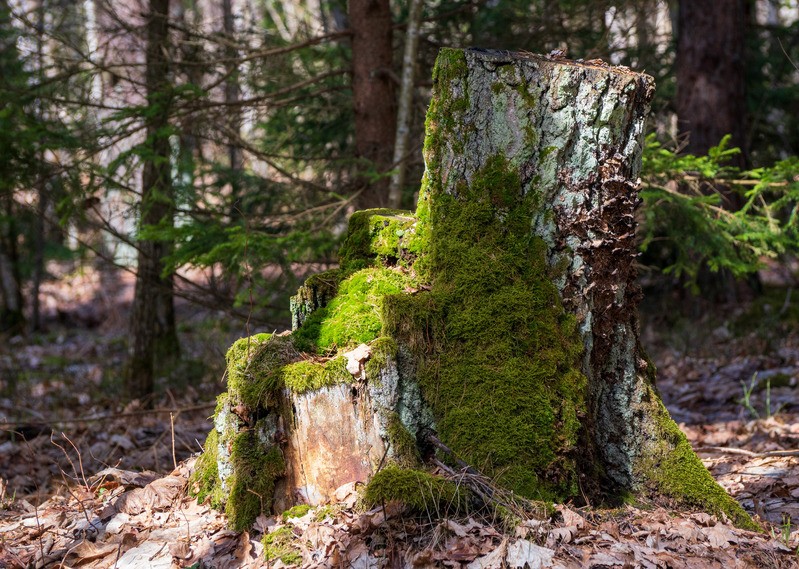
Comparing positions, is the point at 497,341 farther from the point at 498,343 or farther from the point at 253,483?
the point at 253,483

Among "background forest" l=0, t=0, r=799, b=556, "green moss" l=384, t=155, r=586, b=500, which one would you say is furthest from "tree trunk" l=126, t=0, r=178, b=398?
"green moss" l=384, t=155, r=586, b=500

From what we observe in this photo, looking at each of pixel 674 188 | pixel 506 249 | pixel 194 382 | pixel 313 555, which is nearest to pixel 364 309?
pixel 506 249

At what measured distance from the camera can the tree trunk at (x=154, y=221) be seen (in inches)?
246

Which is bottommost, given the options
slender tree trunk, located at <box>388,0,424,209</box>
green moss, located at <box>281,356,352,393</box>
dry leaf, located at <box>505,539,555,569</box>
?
dry leaf, located at <box>505,539,555,569</box>

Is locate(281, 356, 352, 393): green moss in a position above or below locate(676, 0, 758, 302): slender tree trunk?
below

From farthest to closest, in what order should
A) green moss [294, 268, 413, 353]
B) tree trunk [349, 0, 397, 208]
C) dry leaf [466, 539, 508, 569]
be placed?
1. tree trunk [349, 0, 397, 208]
2. green moss [294, 268, 413, 353]
3. dry leaf [466, 539, 508, 569]

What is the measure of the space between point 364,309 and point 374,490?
888 mm

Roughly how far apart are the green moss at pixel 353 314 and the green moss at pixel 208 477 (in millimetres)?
684

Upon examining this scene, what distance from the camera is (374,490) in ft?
9.77

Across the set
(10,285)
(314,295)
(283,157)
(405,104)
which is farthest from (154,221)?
(10,285)

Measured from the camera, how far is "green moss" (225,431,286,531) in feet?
10.6

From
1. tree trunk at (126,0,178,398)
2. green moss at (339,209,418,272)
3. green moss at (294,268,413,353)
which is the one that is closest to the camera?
green moss at (294,268,413,353)

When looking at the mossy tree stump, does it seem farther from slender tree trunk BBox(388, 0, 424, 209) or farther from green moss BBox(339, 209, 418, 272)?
slender tree trunk BBox(388, 0, 424, 209)

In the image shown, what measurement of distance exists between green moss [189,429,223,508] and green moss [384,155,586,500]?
3.78 ft
